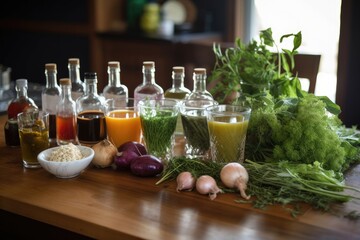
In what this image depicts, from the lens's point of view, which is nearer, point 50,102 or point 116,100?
point 116,100

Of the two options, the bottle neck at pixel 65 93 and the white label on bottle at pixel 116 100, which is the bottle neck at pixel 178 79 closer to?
the white label on bottle at pixel 116 100

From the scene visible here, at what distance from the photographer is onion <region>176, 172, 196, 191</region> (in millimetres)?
1226

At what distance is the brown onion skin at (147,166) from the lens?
1.31m

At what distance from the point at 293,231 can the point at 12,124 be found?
36.8 inches

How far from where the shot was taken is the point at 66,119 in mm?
1559

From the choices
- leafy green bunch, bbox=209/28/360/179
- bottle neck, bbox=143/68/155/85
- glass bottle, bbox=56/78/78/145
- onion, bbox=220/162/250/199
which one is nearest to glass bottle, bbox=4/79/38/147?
glass bottle, bbox=56/78/78/145

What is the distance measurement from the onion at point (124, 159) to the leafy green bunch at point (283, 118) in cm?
32

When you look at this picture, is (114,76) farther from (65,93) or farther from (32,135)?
(32,135)

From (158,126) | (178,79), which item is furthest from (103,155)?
(178,79)

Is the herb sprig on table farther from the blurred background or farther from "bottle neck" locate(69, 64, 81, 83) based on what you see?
the blurred background

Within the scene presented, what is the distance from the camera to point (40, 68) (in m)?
4.30

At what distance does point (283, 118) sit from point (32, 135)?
2.21ft

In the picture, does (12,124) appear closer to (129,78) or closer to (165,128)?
(165,128)

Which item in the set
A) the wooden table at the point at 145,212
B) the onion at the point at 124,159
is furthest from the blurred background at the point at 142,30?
the wooden table at the point at 145,212
